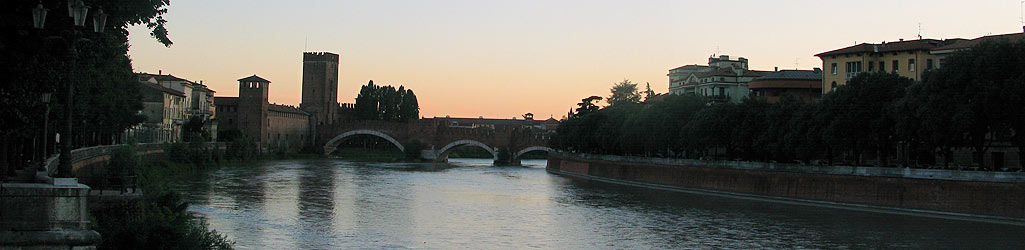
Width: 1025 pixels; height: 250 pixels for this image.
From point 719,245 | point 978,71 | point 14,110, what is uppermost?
point 978,71

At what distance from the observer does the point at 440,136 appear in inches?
3374

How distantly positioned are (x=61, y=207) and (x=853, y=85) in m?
29.5

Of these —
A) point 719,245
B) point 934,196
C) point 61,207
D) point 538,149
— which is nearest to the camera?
point 61,207

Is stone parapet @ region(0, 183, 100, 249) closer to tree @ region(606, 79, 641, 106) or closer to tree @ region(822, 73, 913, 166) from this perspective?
tree @ region(822, 73, 913, 166)

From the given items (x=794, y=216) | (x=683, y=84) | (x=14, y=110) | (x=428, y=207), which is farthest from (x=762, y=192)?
(x=683, y=84)

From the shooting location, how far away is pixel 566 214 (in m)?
31.8

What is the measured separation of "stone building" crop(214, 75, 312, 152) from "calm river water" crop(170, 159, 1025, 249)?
41155 mm

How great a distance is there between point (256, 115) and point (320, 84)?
690 inches

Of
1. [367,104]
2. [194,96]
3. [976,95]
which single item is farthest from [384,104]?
[976,95]

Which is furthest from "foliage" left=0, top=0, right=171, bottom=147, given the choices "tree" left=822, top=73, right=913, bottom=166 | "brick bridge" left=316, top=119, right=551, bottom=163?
"brick bridge" left=316, top=119, right=551, bottom=163

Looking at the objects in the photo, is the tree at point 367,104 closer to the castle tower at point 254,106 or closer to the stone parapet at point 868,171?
the castle tower at point 254,106

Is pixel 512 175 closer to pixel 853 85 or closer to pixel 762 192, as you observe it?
pixel 762 192

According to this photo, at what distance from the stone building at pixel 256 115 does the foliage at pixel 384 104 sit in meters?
8.76

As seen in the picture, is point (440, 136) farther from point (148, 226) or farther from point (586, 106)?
point (148, 226)
